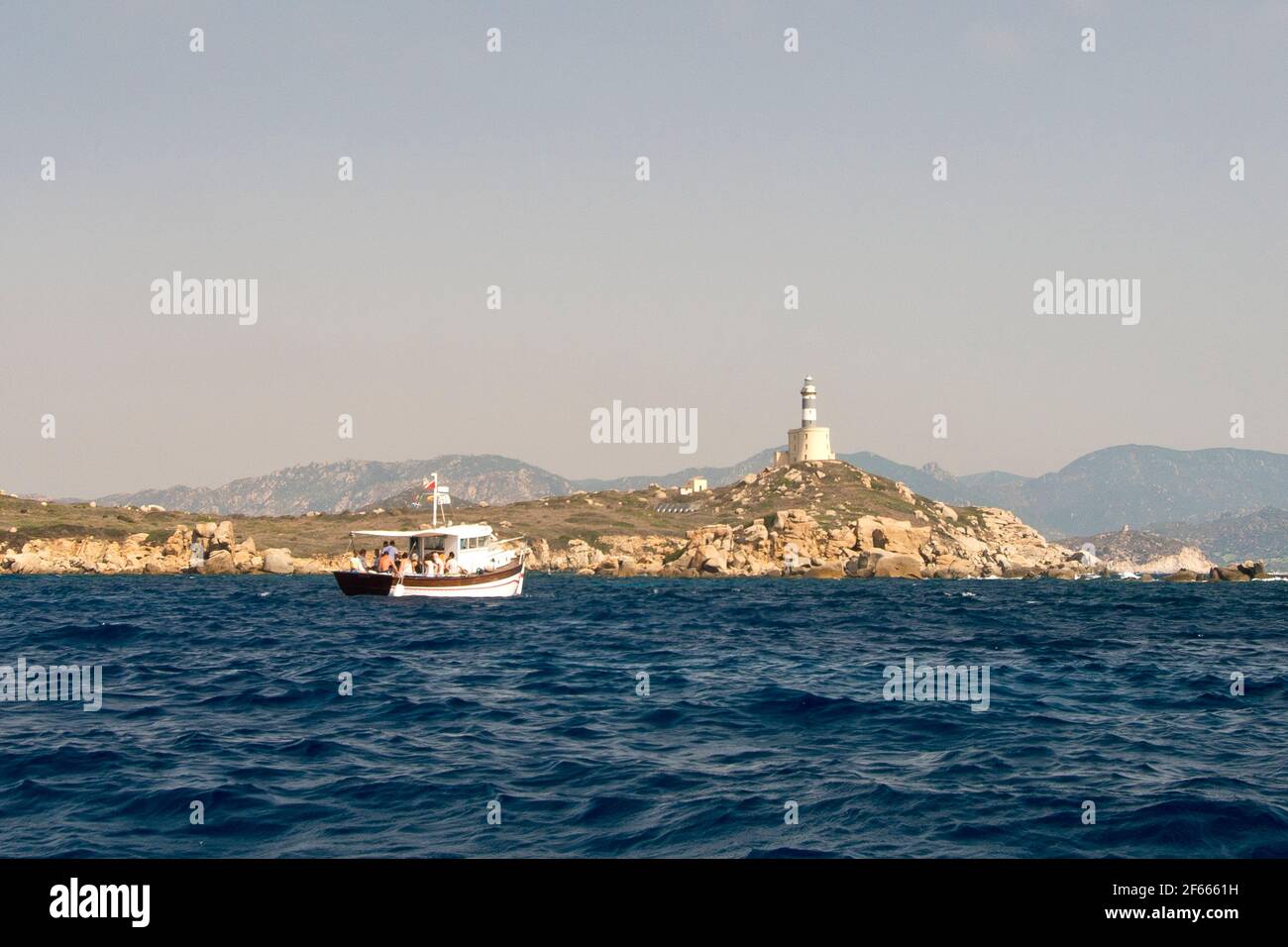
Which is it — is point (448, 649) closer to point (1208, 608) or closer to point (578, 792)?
point (578, 792)

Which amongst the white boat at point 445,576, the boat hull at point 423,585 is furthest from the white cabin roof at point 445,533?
the boat hull at point 423,585

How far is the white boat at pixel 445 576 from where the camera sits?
239ft

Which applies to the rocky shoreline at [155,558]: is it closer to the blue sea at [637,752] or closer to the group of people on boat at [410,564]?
the group of people on boat at [410,564]

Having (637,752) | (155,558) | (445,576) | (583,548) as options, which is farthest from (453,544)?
(583,548)

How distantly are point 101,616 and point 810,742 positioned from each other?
45.7m

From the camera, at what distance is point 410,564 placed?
74.5 meters

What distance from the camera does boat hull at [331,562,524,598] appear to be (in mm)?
72625

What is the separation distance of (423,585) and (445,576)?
1.67 meters

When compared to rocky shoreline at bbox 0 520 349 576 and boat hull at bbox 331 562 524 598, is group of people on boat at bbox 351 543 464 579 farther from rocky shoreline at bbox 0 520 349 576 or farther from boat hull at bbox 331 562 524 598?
rocky shoreline at bbox 0 520 349 576

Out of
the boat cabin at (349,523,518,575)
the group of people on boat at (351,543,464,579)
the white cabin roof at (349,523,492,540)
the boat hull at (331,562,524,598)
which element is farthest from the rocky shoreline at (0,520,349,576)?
the boat hull at (331,562,524,598)

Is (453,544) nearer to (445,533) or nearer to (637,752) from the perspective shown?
(445,533)

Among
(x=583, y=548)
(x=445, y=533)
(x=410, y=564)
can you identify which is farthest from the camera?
(x=583, y=548)
